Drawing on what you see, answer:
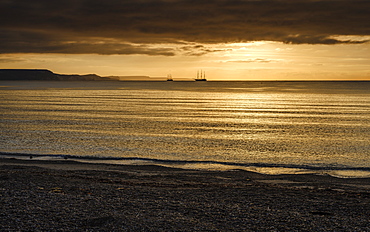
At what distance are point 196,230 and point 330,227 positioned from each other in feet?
13.3

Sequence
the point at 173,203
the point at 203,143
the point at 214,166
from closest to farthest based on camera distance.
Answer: the point at 173,203
the point at 214,166
the point at 203,143

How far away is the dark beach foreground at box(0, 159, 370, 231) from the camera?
1083cm

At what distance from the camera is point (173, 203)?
13.2 metres

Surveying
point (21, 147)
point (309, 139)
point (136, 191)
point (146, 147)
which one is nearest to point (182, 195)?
point (136, 191)

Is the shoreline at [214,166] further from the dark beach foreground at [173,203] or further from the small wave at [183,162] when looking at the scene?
the dark beach foreground at [173,203]

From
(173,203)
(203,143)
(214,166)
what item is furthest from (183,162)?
(173,203)

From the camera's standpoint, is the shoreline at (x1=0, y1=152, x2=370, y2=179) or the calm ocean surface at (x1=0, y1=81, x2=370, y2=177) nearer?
the shoreline at (x1=0, y1=152, x2=370, y2=179)

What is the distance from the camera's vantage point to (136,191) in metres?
15.1

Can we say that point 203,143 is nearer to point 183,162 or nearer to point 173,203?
point 183,162

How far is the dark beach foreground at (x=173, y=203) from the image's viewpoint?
35.5ft

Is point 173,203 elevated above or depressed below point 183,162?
above

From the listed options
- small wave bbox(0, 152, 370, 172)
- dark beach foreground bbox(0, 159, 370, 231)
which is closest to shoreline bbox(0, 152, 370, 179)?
small wave bbox(0, 152, 370, 172)

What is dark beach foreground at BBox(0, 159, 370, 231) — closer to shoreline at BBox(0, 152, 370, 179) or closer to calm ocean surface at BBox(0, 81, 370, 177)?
shoreline at BBox(0, 152, 370, 179)

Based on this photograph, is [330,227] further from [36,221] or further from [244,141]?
[244,141]
